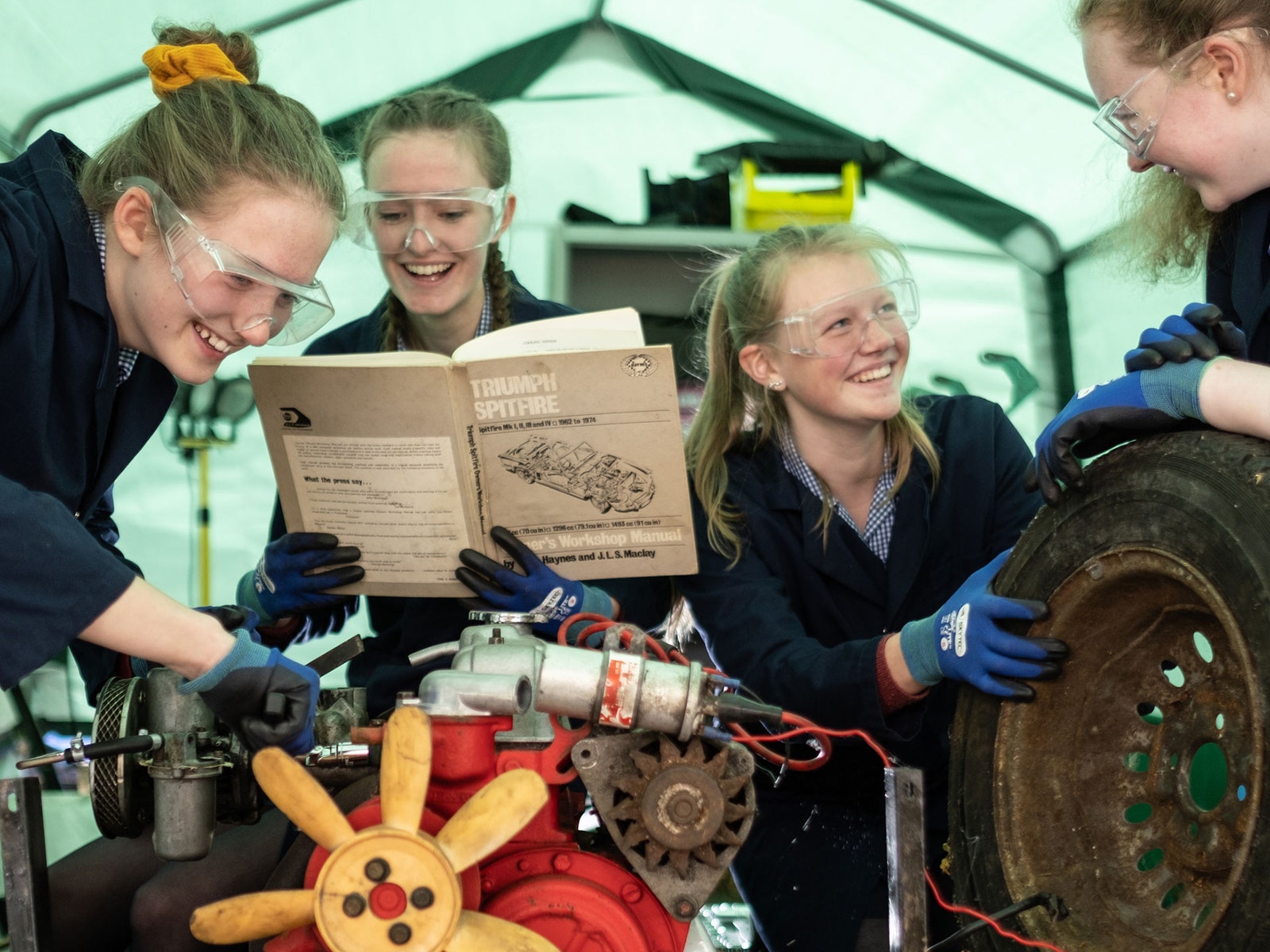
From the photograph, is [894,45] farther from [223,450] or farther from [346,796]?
[346,796]

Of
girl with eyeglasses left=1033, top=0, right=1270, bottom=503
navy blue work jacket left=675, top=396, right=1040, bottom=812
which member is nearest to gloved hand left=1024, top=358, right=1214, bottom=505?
girl with eyeglasses left=1033, top=0, right=1270, bottom=503

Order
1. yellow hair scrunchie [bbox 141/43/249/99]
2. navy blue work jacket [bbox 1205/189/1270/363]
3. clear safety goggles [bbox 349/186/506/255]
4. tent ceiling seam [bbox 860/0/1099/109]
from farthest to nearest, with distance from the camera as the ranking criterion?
tent ceiling seam [bbox 860/0/1099/109] < clear safety goggles [bbox 349/186/506/255] < yellow hair scrunchie [bbox 141/43/249/99] < navy blue work jacket [bbox 1205/189/1270/363]

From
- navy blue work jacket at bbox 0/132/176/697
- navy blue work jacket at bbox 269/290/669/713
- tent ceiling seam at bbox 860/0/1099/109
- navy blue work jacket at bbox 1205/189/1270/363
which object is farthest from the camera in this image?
tent ceiling seam at bbox 860/0/1099/109

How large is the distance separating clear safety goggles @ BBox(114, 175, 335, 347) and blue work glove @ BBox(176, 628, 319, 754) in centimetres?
41

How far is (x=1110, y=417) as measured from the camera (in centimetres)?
130

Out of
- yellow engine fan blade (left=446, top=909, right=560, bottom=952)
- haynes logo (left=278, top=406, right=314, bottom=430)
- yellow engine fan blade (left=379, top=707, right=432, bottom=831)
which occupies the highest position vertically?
haynes logo (left=278, top=406, right=314, bottom=430)

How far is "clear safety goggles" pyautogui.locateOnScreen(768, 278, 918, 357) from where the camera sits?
1994mm

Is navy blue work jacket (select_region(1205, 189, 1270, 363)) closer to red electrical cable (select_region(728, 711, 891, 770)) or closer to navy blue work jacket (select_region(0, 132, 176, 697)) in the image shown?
red electrical cable (select_region(728, 711, 891, 770))

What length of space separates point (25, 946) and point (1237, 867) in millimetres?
1235

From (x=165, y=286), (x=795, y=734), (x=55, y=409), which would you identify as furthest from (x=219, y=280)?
(x=795, y=734)

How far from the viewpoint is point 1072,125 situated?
3670 millimetres

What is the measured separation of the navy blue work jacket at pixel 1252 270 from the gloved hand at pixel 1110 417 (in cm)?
23

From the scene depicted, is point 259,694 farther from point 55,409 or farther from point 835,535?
point 835,535

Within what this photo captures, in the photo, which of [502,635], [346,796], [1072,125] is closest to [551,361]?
[502,635]
